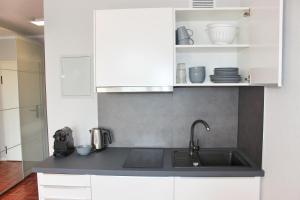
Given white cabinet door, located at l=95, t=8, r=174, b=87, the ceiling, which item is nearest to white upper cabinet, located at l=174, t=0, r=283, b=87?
white cabinet door, located at l=95, t=8, r=174, b=87

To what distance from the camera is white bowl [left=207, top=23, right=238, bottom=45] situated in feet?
5.63

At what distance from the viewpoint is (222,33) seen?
1718 millimetres

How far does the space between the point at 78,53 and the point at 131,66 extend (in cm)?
67

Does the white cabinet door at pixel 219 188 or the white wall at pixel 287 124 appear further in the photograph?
the white cabinet door at pixel 219 188

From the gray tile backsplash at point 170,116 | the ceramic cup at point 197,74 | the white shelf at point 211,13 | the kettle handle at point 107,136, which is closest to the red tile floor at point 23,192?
the kettle handle at point 107,136

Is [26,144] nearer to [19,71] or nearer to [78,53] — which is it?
[19,71]

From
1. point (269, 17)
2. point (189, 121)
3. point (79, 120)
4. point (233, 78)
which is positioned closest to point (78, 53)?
point (79, 120)

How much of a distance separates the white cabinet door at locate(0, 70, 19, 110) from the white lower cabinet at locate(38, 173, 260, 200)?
2.29 m

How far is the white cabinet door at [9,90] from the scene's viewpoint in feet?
11.0

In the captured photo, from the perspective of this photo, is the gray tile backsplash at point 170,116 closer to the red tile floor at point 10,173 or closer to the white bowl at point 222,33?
the white bowl at point 222,33

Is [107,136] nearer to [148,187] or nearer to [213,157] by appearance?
[148,187]

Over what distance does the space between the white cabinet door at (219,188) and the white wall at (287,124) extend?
0.14 metres

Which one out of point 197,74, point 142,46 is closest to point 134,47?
point 142,46

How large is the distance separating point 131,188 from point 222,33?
1.33 m
